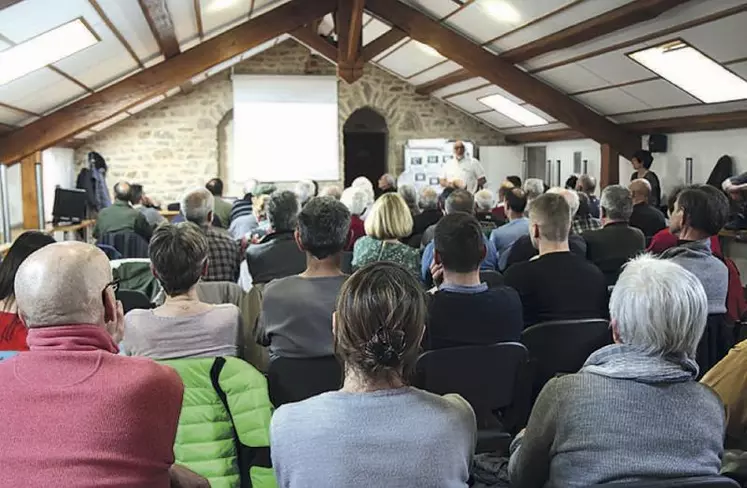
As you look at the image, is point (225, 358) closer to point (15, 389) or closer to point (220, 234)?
point (15, 389)

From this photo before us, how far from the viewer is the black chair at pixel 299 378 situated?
2566mm

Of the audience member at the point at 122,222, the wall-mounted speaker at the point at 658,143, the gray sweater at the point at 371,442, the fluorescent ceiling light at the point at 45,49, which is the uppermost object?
the fluorescent ceiling light at the point at 45,49

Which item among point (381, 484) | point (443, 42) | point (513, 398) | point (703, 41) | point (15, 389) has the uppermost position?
point (443, 42)

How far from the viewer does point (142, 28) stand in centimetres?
666

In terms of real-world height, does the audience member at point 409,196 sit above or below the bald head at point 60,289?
above

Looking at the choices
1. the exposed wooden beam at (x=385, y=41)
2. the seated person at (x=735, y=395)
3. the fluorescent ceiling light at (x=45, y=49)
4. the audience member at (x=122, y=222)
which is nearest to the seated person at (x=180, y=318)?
the seated person at (x=735, y=395)

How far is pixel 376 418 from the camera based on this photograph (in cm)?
150

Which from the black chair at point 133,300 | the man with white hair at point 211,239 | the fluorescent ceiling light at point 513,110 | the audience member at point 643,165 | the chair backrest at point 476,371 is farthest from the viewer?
the fluorescent ceiling light at point 513,110

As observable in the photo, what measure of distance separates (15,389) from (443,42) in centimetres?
837

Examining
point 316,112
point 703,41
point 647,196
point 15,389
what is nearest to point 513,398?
point 15,389

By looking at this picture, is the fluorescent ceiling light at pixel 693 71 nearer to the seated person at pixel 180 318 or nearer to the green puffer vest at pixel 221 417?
the seated person at pixel 180 318

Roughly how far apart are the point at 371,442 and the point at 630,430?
2.01 ft

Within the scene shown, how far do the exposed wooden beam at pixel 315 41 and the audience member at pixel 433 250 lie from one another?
5.83 meters

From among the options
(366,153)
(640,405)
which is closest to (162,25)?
(640,405)
